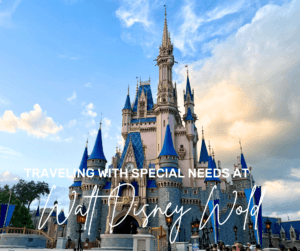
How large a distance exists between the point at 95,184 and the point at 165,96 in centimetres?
2263

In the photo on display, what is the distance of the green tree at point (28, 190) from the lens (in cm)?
5188

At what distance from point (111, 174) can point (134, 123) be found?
53.2 feet

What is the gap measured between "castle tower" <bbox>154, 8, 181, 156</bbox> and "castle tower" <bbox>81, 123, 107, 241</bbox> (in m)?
11.8

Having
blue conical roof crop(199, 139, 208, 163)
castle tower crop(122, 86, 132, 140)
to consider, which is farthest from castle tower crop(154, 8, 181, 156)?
blue conical roof crop(199, 139, 208, 163)

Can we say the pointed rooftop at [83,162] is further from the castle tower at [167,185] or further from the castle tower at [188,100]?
the castle tower at [188,100]

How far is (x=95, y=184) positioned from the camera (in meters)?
37.3

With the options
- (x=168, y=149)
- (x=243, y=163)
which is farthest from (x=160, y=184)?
(x=243, y=163)

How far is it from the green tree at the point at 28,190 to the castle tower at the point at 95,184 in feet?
70.6

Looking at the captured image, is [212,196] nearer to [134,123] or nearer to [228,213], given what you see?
[228,213]

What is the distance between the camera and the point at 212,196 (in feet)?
117

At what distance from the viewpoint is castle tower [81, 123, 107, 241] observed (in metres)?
35.0

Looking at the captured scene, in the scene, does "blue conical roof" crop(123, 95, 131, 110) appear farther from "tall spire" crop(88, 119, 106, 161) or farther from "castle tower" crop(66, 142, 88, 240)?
"castle tower" crop(66, 142, 88, 240)

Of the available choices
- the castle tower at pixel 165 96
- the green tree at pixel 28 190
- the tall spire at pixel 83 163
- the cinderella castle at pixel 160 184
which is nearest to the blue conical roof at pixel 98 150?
the cinderella castle at pixel 160 184

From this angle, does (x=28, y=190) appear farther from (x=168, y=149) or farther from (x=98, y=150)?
(x=168, y=149)
